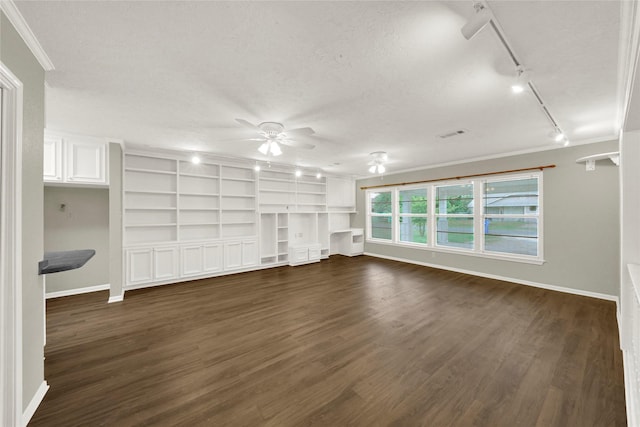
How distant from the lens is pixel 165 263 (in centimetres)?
461

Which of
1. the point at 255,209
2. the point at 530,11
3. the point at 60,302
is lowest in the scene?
the point at 60,302

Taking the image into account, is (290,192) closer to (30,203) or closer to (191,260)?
(191,260)

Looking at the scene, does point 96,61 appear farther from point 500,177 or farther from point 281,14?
point 500,177

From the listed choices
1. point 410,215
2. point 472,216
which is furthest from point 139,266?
point 472,216

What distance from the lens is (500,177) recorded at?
4836 millimetres

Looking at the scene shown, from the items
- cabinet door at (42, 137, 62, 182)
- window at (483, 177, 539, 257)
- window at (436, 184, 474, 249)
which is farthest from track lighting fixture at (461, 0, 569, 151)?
cabinet door at (42, 137, 62, 182)

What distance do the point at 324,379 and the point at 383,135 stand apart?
3266 millimetres

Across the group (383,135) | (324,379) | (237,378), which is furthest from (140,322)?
(383,135)

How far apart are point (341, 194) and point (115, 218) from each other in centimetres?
568

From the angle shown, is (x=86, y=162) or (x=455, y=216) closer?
(x=86, y=162)

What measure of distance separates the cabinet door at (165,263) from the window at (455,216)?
6072mm

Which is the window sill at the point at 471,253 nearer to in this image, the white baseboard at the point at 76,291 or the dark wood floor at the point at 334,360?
the dark wood floor at the point at 334,360

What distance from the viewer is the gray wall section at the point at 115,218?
3.73 meters

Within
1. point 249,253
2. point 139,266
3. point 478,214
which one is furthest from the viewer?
point 249,253
